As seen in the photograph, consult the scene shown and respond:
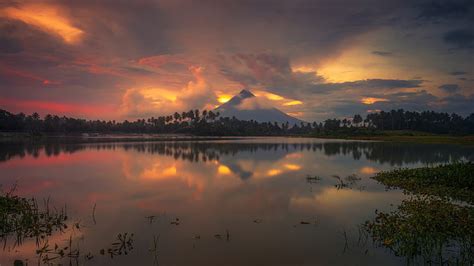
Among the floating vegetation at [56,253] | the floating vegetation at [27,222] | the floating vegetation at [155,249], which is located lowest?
the floating vegetation at [155,249]

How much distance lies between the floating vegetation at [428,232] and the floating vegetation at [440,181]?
12.0 feet

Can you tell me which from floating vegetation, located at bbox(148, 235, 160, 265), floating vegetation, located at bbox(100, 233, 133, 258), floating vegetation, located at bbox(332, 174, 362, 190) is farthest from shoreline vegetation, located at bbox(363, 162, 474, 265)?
floating vegetation, located at bbox(100, 233, 133, 258)

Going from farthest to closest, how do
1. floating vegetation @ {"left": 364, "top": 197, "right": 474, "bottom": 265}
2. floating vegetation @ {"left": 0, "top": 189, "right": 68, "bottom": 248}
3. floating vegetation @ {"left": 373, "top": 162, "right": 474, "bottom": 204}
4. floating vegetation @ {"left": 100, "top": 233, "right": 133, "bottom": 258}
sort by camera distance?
floating vegetation @ {"left": 373, "top": 162, "right": 474, "bottom": 204}, floating vegetation @ {"left": 0, "top": 189, "right": 68, "bottom": 248}, floating vegetation @ {"left": 100, "top": 233, "right": 133, "bottom": 258}, floating vegetation @ {"left": 364, "top": 197, "right": 474, "bottom": 265}

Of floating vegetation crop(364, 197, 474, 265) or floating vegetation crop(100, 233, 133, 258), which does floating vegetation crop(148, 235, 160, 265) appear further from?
floating vegetation crop(364, 197, 474, 265)

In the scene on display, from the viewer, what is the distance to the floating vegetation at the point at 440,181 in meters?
18.5

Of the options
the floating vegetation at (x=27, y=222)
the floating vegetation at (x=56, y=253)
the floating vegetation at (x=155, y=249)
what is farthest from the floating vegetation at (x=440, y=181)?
the floating vegetation at (x=27, y=222)

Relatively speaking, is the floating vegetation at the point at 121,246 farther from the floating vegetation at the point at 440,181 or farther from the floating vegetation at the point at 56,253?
the floating vegetation at the point at 440,181

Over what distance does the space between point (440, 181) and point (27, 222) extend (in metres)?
25.4

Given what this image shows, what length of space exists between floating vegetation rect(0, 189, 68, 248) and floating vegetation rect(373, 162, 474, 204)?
20722mm

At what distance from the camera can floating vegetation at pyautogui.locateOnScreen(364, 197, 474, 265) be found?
31.2 feet

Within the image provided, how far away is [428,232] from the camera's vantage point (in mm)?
11312

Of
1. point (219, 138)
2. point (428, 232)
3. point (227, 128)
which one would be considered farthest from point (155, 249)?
point (227, 128)

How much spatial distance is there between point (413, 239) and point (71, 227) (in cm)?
1338

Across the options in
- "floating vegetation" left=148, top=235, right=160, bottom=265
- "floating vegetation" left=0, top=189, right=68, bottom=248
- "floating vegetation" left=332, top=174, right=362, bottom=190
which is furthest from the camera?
"floating vegetation" left=332, top=174, right=362, bottom=190
